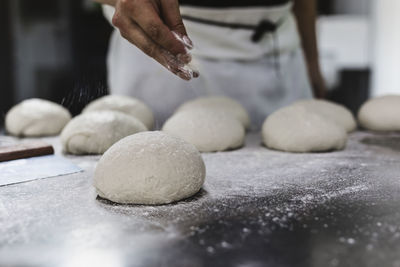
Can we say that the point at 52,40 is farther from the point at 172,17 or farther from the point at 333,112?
the point at 172,17

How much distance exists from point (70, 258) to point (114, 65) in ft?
5.92

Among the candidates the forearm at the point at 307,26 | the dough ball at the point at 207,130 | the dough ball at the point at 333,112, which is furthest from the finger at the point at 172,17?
the forearm at the point at 307,26

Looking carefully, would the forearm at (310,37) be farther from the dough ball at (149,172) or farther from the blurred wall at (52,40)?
the blurred wall at (52,40)

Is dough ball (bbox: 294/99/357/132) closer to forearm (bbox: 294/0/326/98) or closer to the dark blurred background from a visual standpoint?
forearm (bbox: 294/0/326/98)

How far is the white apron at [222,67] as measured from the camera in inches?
89.1

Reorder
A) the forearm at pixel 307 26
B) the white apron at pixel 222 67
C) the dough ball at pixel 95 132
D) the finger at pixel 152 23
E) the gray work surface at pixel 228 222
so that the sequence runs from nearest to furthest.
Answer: the gray work surface at pixel 228 222 < the finger at pixel 152 23 < the dough ball at pixel 95 132 < the white apron at pixel 222 67 < the forearm at pixel 307 26

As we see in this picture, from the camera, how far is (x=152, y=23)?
1135 millimetres

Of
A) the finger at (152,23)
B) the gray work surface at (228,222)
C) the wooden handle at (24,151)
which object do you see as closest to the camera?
the gray work surface at (228,222)

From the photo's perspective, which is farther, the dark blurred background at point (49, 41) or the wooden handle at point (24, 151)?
the dark blurred background at point (49, 41)

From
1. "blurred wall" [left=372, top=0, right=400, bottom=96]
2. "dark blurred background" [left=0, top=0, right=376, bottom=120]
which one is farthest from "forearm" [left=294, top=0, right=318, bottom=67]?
"blurred wall" [left=372, top=0, right=400, bottom=96]

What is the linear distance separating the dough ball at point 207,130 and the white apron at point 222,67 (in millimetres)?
428

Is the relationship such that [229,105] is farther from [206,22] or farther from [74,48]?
[74,48]

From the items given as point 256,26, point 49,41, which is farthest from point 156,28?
point 49,41

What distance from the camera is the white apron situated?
7.43ft
